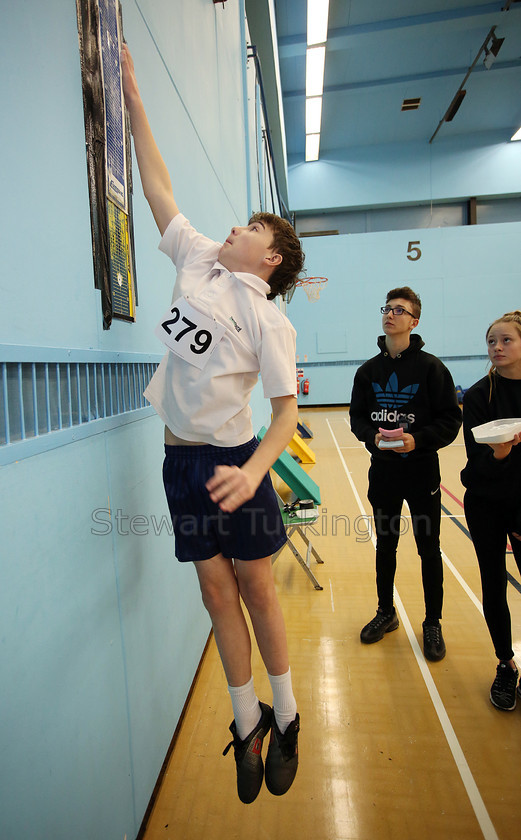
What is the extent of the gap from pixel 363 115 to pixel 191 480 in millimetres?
13599

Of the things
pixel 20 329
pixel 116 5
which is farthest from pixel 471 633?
pixel 116 5

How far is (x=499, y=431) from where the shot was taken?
161 centimetres

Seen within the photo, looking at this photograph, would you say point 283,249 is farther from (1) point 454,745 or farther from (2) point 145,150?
(1) point 454,745

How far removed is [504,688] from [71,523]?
2.00 meters

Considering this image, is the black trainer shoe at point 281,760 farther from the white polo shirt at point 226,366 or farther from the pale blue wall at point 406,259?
the pale blue wall at point 406,259

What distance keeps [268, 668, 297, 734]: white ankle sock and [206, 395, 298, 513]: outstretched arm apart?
581 mm

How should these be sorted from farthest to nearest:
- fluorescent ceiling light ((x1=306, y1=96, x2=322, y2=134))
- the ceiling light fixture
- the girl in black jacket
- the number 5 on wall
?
1. the number 5 on wall
2. fluorescent ceiling light ((x1=306, y1=96, x2=322, y2=134))
3. the ceiling light fixture
4. the girl in black jacket

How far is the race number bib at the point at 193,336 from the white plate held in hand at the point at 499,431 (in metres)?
1.12

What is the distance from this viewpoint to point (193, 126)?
7.51 ft

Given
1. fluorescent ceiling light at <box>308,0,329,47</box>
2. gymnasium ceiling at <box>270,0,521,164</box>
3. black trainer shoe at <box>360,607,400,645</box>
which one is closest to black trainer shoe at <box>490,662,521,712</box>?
black trainer shoe at <box>360,607,400,645</box>

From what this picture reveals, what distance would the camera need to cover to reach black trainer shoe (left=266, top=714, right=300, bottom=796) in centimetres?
120

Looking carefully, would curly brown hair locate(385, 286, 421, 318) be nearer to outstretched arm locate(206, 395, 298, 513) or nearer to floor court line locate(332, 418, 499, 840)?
outstretched arm locate(206, 395, 298, 513)

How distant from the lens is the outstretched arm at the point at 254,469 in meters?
0.94

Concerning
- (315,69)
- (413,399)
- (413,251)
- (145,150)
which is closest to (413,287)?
(413,251)
